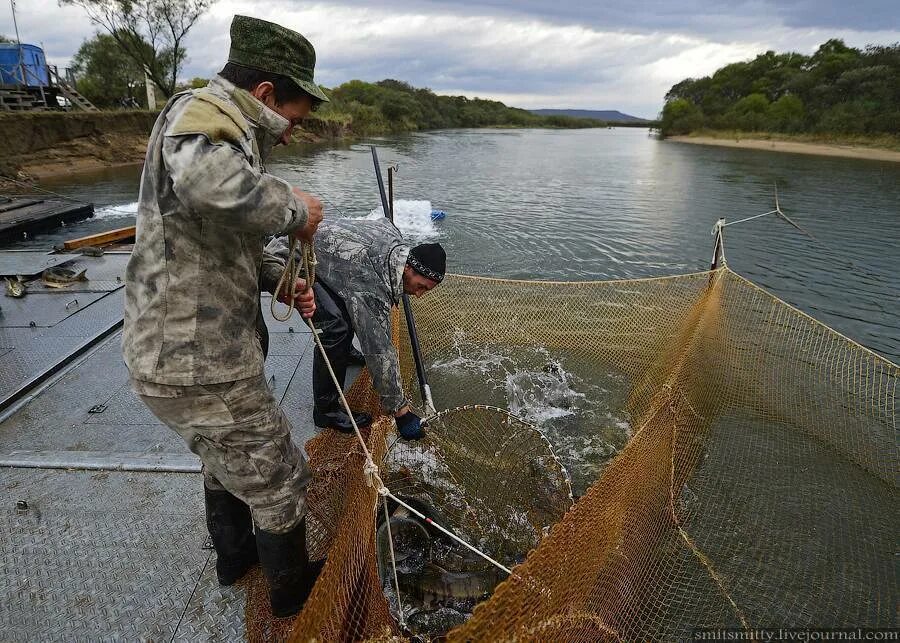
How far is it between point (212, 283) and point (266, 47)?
0.76 m

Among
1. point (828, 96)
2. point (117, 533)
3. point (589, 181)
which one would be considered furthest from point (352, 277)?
point (828, 96)

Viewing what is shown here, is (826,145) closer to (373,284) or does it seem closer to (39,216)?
(39,216)

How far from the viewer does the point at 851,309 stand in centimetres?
823

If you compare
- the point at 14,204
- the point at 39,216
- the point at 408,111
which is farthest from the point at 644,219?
the point at 408,111

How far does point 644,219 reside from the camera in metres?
15.5

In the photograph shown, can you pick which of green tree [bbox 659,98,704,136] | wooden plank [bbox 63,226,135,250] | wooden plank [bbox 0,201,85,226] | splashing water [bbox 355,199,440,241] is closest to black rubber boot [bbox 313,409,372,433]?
wooden plank [bbox 63,226,135,250]

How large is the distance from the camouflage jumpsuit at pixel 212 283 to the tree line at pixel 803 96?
2031 inches

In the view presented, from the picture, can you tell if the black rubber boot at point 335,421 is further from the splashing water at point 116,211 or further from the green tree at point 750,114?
the green tree at point 750,114

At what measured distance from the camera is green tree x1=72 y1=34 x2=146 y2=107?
108 feet

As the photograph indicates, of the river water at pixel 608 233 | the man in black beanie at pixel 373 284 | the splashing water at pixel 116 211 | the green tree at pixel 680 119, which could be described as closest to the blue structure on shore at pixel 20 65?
the river water at pixel 608 233

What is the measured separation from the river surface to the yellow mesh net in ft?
7.17

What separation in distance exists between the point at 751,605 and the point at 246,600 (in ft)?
9.41

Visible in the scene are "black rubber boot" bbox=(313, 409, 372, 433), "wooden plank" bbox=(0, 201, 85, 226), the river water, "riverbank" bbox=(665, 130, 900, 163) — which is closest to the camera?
"black rubber boot" bbox=(313, 409, 372, 433)

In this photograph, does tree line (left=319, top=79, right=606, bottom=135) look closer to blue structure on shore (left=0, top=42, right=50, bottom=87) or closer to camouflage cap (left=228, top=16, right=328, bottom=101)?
blue structure on shore (left=0, top=42, right=50, bottom=87)
